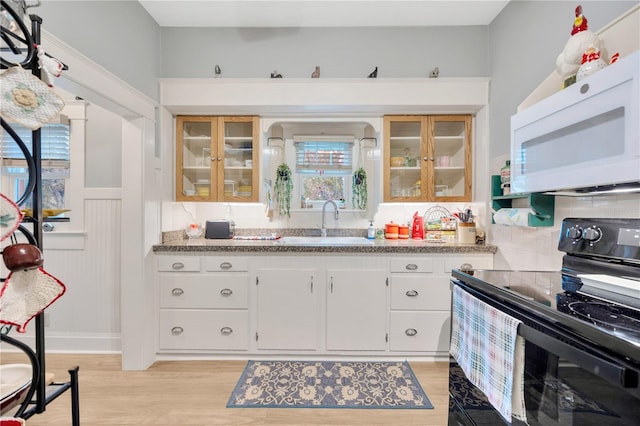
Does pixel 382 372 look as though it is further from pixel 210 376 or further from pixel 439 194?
pixel 439 194

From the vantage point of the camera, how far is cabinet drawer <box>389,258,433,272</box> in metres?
2.34

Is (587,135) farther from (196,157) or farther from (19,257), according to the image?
(196,157)

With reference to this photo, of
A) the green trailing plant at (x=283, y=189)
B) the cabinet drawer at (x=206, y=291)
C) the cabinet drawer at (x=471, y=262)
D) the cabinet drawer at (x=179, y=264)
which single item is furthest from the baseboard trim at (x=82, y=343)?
the cabinet drawer at (x=471, y=262)

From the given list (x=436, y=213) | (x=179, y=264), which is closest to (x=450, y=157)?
(x=436, y=213)

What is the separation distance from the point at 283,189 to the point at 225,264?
92cm

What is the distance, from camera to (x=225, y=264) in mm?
2367

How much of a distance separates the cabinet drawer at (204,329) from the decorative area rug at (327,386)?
24 cm

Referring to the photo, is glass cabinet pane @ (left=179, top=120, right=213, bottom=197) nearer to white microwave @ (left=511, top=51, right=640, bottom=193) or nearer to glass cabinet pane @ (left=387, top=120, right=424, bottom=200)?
glass cabinet pane @ (left=387, top=120, right=424, bottom=200)

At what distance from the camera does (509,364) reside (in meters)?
0.97

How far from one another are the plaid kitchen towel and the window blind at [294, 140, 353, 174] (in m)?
1.88

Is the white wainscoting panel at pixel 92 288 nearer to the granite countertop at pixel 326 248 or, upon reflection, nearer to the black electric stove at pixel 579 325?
the granite countertop at pixel 326 248

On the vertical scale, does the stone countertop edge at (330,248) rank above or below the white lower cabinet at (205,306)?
above

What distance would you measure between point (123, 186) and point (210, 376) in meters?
1.56

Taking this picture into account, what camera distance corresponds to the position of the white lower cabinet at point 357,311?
7.68 feet
